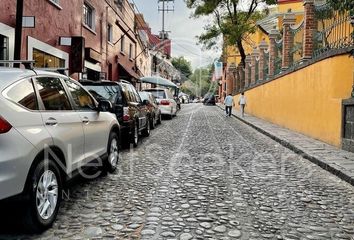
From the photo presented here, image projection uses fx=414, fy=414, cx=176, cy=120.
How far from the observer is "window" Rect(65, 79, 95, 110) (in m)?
5.76

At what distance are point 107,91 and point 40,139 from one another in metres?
5.82

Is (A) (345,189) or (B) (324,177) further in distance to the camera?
(B) (324,177)

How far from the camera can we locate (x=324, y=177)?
7270 millimetres

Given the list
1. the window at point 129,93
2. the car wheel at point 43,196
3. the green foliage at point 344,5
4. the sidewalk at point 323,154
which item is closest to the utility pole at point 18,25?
the window at point 129,93

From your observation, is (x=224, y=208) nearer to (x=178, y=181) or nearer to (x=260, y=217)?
(x=260, y=217)

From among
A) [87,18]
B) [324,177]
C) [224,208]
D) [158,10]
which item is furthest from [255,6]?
[224,208]

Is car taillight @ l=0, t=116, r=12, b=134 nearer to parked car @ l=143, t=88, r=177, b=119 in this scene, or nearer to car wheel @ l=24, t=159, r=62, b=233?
car wheel @ l=24, t=159, r=62, b=233

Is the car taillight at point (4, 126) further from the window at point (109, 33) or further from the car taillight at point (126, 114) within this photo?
the window at point (109, 33)

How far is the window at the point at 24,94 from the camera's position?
13.3 ft

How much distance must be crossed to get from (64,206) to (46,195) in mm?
933

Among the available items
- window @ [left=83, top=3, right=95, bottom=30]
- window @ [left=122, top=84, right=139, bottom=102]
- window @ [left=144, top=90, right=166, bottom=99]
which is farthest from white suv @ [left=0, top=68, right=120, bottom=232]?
window @ [left=144, top=90, right=166, bottom=99]

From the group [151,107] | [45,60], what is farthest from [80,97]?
[151,107]

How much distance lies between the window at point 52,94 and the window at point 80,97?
1.03ft

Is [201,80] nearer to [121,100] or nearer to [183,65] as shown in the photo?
[183,65]
